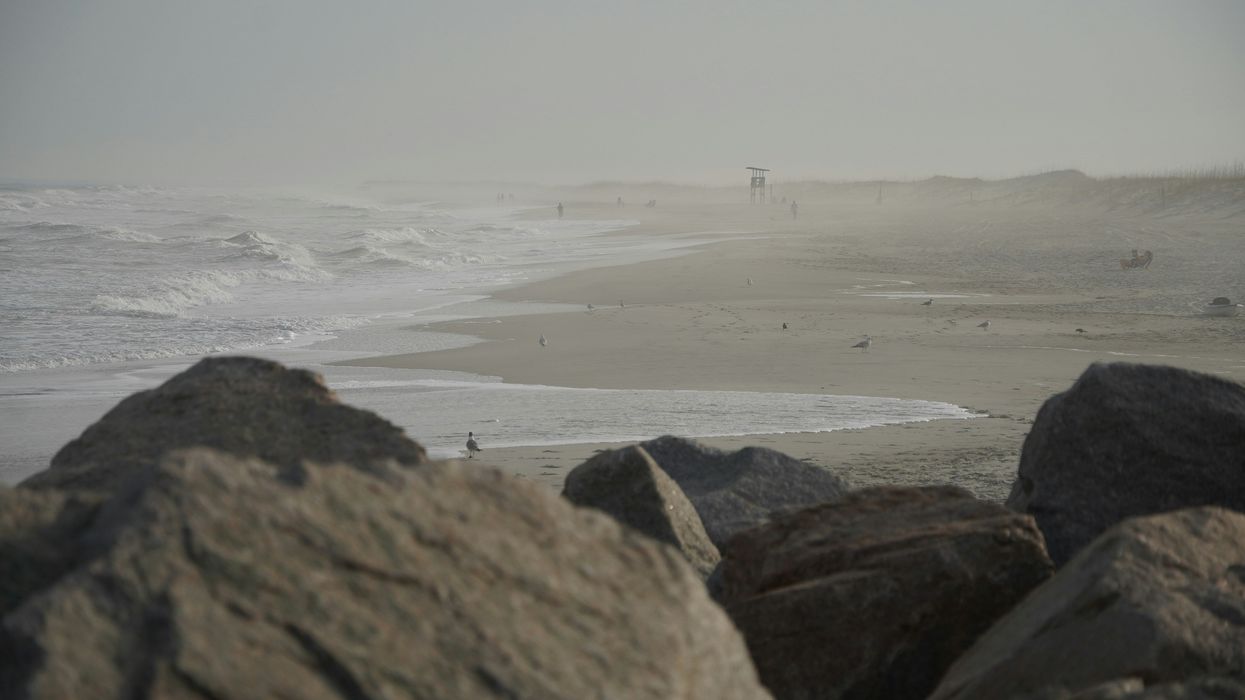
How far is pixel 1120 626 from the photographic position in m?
2.76

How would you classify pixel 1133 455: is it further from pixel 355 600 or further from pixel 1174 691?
pixel 355 600

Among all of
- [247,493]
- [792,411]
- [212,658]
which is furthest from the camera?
[792,411]

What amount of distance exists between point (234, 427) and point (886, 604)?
6.03 feet

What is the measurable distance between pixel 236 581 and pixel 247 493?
0.58 feet

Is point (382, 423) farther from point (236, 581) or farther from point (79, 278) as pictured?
point (79, 278)

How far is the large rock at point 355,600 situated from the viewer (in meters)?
1.71

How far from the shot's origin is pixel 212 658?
1.71 metres

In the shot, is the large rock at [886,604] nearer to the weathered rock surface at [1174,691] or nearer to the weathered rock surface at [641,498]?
the weathered rock surface at [641,498]

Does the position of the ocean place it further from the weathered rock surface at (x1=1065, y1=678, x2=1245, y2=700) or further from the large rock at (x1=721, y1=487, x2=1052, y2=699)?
the weathered rock surface at (x1=1065, y1=678, x2=1245, y2=700)

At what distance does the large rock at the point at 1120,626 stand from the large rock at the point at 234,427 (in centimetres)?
153

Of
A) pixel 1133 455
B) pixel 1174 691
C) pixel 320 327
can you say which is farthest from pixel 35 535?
pixel 320 327

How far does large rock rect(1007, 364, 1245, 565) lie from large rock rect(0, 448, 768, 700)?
2.28m

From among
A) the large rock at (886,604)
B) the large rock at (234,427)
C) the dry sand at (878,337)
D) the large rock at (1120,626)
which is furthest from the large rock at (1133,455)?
the dry sand at (878,337)

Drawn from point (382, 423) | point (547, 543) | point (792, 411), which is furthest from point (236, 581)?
point (792, 411)
